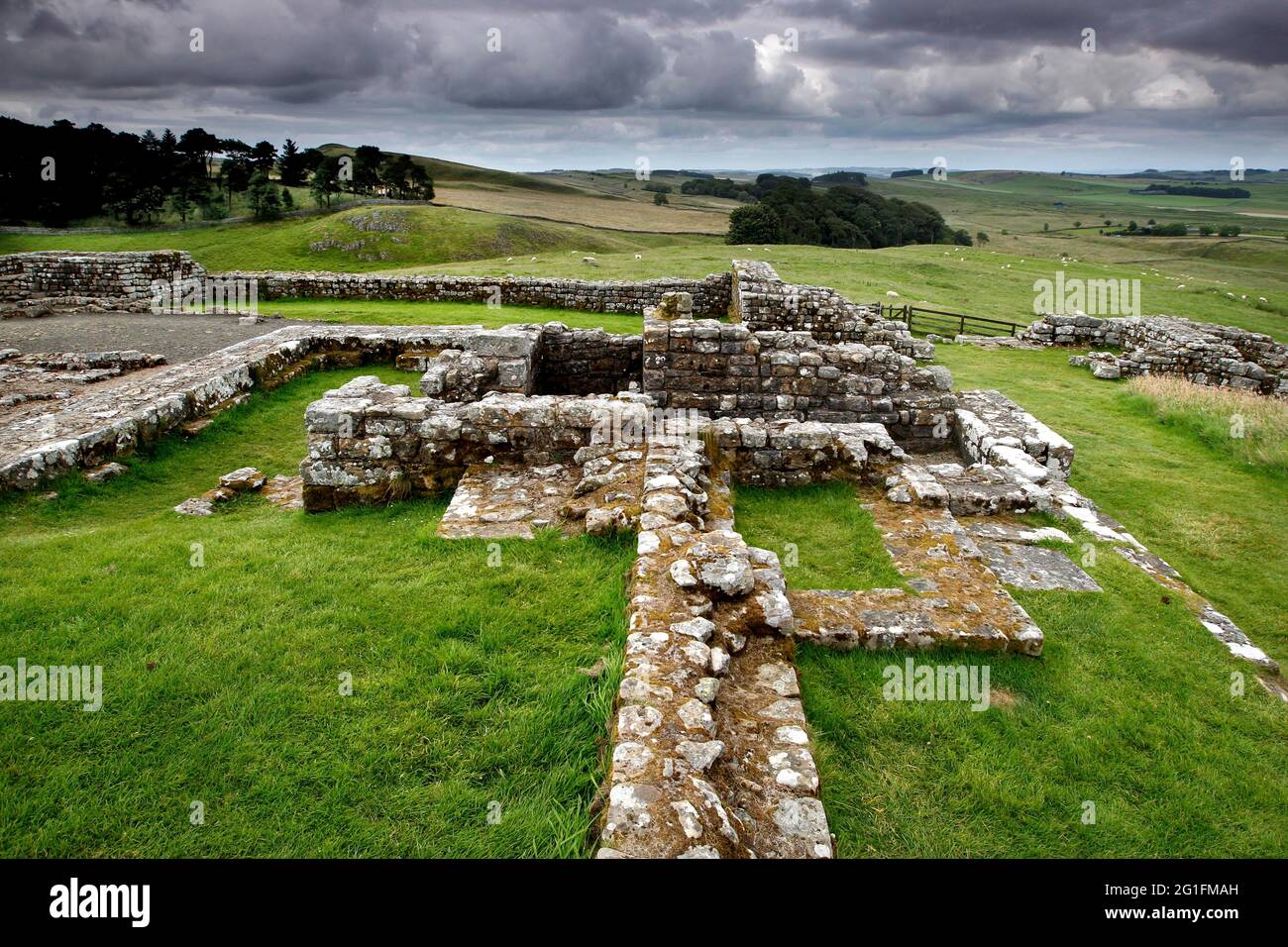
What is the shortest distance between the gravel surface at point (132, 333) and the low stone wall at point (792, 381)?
36.7 ft

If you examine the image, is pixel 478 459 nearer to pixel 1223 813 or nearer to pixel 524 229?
pixel 1223 813

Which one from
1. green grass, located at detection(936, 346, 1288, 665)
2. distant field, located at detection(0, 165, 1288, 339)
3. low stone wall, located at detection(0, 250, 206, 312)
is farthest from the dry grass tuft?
low stone wall, located at detection(0, 250, 206, 312)

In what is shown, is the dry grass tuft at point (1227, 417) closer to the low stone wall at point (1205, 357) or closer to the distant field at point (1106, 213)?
the low stone wall at point (1205, 357)

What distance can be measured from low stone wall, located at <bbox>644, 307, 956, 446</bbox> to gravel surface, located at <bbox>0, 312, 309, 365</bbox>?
11.2 metres

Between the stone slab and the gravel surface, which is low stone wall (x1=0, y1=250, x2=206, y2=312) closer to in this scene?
the gravel surface

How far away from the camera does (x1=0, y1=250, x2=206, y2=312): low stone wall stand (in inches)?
845

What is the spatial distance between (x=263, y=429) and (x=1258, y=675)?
13675 mm

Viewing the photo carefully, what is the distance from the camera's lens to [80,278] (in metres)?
22.2

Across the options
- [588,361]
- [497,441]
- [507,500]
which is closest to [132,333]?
[588,361]

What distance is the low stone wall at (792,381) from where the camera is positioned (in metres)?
11.5

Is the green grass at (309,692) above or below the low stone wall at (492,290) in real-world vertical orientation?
below

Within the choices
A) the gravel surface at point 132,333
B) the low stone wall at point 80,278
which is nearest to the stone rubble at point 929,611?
the gravel surface at point 132,333

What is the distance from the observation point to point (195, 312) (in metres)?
20.6
